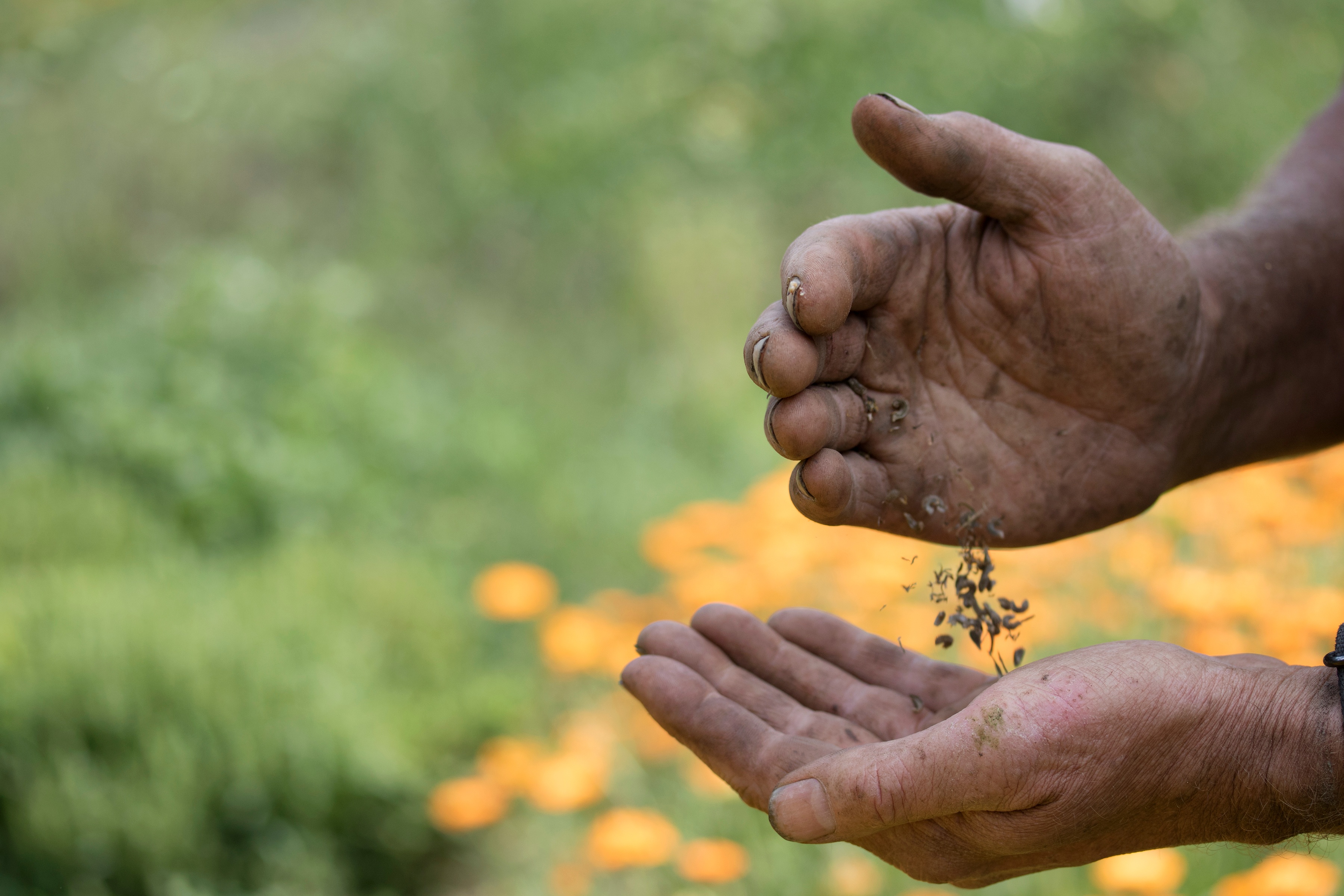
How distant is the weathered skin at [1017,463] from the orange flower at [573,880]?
2.83ft

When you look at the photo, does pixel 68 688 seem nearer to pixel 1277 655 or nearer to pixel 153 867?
pixel 153 867

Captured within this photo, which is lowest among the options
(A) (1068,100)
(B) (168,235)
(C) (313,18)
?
(B) (168,235)

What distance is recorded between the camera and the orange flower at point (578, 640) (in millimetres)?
2406

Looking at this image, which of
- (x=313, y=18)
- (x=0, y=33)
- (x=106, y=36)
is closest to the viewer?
(x=0, y=33)

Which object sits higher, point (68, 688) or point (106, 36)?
point (106, 36)

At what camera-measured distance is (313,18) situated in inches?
264

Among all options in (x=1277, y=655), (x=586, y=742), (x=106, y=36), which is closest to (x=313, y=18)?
(x=106, y=36)

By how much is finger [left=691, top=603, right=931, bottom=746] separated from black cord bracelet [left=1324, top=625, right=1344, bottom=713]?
1.77 ft

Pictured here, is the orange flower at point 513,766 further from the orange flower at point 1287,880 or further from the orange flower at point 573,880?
the orange flower at point 1287,880

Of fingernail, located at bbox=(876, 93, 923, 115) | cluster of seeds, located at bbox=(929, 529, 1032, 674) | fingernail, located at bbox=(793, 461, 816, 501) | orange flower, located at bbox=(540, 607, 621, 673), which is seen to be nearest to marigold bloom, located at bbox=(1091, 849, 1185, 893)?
cluster of seeds, located at bbox=(929, 529, 1032, 674)

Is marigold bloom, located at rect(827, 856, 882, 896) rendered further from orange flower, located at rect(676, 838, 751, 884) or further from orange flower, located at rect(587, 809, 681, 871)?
orange flower, located at rect(587, 809, 681, 871)

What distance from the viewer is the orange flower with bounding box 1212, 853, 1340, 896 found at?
5.45ft

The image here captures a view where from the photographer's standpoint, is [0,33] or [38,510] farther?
[0,33]

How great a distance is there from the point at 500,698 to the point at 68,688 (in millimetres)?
1020
